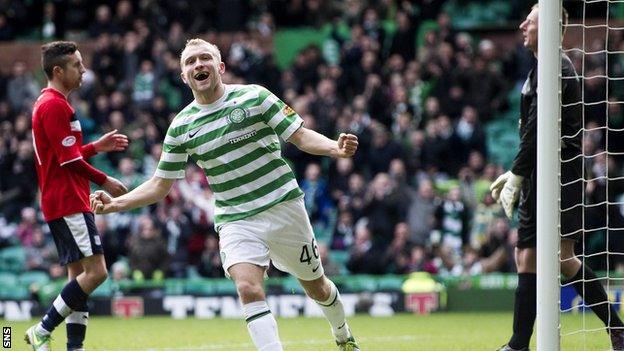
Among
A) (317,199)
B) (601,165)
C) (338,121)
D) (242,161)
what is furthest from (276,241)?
(338,121)

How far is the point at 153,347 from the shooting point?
10.9m

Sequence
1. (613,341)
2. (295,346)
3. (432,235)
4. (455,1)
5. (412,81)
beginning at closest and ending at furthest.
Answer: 1. (613,341)
2. (295,346)
3. (432,235)
4. (412,81)
5. (455,1)

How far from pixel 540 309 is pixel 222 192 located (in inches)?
85.4

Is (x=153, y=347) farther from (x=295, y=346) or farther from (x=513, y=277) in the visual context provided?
(x=513, y=277)

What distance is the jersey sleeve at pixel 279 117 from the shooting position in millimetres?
7879

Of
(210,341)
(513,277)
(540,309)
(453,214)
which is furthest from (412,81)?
(540,309)

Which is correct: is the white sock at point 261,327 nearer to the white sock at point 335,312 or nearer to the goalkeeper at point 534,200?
the white sock at point 335,312

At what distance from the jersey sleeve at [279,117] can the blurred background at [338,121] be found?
9.11 m

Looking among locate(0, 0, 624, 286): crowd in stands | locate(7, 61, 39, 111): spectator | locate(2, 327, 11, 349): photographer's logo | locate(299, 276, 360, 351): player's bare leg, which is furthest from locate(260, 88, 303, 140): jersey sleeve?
locate(7, 61, 39, 111): spectator

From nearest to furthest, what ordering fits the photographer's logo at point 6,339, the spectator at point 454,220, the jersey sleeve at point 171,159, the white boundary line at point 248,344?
1. the jersey sleeve at point 171,159
2. the photographer's logo at point 6,339
3. the white boundary line at point 248,344
4. the spectator at point 454,220

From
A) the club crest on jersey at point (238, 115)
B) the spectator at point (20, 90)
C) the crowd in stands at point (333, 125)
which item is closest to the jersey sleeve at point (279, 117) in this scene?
the club crest on jersey at point (238, 115)

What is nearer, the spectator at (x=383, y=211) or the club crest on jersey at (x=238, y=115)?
the club crest on jersey at (x=238, y=115)

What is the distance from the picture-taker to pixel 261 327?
291 inches

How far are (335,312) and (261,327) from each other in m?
1.23
